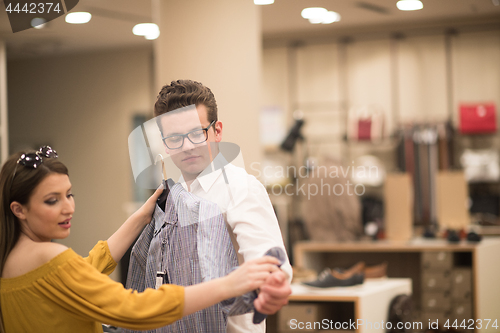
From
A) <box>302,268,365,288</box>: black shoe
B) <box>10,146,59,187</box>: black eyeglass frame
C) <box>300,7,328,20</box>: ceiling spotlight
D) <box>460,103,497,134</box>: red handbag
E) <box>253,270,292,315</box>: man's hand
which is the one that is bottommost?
<box>302,268,365,288</box>: black shoe

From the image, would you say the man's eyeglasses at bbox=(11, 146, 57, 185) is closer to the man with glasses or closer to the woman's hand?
the man with glasses

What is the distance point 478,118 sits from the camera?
19.3ft

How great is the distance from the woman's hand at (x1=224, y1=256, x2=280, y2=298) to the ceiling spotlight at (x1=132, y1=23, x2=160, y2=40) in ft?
5.22

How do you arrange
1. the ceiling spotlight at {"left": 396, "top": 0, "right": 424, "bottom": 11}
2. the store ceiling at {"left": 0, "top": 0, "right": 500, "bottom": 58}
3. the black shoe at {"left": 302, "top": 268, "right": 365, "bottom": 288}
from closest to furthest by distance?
the store ceiling at {"left": 0, "top": 0, "right": 500, "bottom": 58}
the ceiling spotlight at {"left": 396, "top": 0, "right": 424, "bottom": 11}
the black shoe at {"left": 302, "top": 268, "right": 365, "bottom": 288}

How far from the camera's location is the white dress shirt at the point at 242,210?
3.99ft

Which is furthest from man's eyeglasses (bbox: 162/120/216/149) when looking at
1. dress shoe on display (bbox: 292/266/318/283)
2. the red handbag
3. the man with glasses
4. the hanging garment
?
the red handbag

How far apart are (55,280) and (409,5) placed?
6.94 ft

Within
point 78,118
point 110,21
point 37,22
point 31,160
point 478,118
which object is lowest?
point 31,160

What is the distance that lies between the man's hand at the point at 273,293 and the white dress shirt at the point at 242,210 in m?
0.09

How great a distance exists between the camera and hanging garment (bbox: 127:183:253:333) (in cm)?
123

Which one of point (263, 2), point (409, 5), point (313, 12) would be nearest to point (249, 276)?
point (263, 2)

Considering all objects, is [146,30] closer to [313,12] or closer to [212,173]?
[313,12]

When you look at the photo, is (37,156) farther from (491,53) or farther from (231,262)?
(491,53)

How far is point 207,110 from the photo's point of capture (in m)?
1.33
